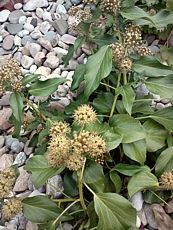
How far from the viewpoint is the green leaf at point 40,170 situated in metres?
1.53

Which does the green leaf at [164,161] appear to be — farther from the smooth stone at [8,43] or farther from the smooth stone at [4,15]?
the smooth stone at [4,15]

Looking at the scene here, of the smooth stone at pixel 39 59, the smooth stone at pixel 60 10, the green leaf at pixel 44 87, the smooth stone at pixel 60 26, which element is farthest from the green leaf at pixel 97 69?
the smooth stone at pixel 60 10

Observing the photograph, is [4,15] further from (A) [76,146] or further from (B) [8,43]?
(A) [76,146]

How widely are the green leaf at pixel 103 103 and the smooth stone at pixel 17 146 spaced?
353mm

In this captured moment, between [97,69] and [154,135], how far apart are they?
27 cm

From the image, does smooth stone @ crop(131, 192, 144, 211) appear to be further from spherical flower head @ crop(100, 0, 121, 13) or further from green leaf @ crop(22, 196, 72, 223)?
spherical flower head @ crop(100, 0, 121, 13)

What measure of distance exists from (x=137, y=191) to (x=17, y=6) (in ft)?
4.32

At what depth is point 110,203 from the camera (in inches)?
56.9

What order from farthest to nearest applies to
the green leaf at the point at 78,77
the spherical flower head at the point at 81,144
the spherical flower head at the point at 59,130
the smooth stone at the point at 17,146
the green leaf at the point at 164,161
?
1. the smooth stone at the point at 17,146
2. the green leaf at the point at 78,77
3. the green leaf at the point at 164,161
4. the spherical flower head at the point at 59,130
5. the spherical flower head at the point at 81,144

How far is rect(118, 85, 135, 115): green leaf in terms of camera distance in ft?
5.32

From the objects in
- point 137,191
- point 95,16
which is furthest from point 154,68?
point 137,191

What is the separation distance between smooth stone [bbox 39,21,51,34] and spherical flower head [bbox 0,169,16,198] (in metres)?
1.02

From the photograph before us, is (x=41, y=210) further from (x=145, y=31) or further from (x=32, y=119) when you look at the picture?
(x=145, y=31)

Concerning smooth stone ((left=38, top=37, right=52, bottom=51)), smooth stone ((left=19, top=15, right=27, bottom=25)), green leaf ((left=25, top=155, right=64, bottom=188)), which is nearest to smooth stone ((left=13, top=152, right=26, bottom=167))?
green leaf ((left=25, top=155, right=64, bottom=188))
